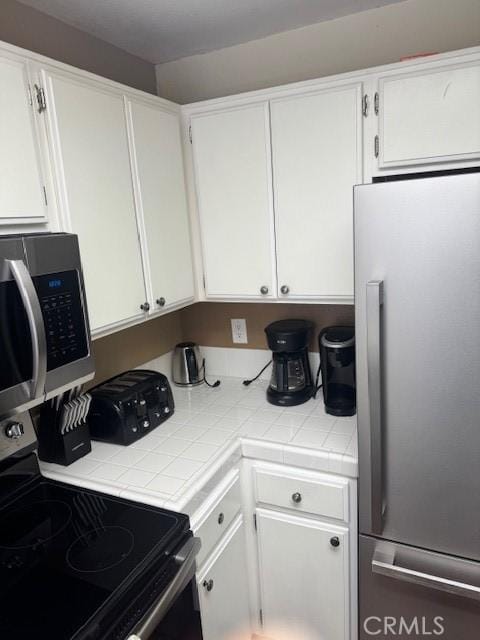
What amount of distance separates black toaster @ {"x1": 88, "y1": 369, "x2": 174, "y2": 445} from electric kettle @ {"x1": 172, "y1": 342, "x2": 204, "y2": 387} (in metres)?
0.38

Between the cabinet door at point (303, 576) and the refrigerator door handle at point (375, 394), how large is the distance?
0.23m

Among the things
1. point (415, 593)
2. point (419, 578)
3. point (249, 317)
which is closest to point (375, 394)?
point (419, 578)

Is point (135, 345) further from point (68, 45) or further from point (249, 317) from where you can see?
point (68, 45)

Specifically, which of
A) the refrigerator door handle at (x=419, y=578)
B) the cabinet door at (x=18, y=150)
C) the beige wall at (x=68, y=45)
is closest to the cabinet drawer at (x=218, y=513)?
the refrigerator door handle at (x=419, y=578)

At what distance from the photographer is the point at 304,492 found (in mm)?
1622

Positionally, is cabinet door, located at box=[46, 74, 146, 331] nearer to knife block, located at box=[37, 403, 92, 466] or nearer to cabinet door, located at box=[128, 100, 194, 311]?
cabinet door, located at box=[128, 100, 194, 311]

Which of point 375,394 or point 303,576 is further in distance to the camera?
point 303,576

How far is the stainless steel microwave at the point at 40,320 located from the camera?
3.66ft


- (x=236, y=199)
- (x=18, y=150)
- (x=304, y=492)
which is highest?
(x=18, y=150)

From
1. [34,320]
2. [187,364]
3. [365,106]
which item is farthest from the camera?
[187,364]

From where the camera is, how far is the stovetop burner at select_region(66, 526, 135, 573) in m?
1.12

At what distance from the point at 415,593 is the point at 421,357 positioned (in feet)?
2.59

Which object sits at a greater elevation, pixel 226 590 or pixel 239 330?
pixel 239 330

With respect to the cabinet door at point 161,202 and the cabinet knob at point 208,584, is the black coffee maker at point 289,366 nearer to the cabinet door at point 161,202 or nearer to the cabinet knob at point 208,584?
the cabinet door at point 161,202
